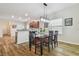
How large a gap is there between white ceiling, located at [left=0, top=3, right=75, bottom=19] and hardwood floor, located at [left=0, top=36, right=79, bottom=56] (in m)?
0.51

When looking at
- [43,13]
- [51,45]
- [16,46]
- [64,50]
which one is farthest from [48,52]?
[43,13]

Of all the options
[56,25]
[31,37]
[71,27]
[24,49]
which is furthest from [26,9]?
[71,27]

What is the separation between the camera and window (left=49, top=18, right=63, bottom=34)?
2.22 metres

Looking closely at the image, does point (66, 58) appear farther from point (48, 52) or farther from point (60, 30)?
point (60, 30)

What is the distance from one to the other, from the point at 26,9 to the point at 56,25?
0.70 m

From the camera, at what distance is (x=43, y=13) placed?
2238 millimetres

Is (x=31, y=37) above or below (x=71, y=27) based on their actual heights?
below

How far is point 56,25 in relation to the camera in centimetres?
224

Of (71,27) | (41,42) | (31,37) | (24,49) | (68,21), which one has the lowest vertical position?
(24,49)

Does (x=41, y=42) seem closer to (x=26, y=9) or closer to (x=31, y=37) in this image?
(x=31, y=37)

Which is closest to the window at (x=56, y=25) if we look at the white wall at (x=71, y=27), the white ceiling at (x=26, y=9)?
the white wall at (x=71, y=27)

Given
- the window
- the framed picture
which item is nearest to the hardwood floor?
the window

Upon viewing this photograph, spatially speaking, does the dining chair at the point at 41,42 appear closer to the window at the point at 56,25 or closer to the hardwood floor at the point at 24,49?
the hardwood floor at the point at 24,49

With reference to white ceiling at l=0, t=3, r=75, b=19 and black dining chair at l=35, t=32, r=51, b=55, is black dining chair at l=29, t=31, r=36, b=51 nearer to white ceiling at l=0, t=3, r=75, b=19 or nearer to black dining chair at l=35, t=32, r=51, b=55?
black dining chair at l=35, t=32, r=51, b=55
